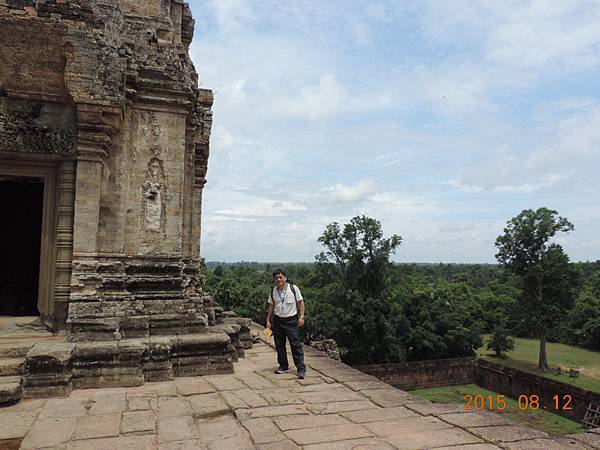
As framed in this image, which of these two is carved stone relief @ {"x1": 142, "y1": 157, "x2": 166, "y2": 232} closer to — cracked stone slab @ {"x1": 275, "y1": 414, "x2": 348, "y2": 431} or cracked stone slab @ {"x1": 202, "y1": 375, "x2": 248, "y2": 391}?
cracked stone slab @ {"x1": 202, "y1": 375, "x2": 248, "y2": 391}

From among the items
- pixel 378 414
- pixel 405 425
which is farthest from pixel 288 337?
pixel 405 425

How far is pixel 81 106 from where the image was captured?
5633mm

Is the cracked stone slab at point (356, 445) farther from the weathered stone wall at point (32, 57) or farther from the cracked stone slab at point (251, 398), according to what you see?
the weathered stone wall at point (32, 57)

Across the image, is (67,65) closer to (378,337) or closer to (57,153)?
(57,153)

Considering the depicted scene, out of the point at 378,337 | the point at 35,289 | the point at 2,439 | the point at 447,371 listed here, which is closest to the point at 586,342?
the point at 447,371

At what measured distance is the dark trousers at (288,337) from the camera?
5.33 m

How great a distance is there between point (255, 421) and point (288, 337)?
171 cm

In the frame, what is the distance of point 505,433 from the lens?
11.4ft

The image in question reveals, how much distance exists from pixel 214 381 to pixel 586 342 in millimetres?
38096

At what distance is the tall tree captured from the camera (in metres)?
26.1

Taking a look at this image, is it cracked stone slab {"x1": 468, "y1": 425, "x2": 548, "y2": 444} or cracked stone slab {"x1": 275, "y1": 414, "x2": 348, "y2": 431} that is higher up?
cracked stone slab {"x1": 468, "y1": 425, "x2": 548, "y2": 444}

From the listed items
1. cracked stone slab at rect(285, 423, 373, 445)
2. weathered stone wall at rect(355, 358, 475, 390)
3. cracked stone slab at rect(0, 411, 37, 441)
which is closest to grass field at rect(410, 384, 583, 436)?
weathered stone wall at rect(355, 358, 475, 390)

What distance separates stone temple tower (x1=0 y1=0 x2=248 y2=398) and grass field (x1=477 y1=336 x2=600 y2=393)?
24.1m

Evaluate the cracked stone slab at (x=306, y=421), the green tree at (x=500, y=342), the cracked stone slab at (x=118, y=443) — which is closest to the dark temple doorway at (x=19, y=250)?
the cracked stone slab at (x=118, y=443)
